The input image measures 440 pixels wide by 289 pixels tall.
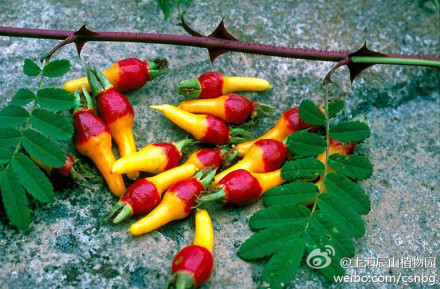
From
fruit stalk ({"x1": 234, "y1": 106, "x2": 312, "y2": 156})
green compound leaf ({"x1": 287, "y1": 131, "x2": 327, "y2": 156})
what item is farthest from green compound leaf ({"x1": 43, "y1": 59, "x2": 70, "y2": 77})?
green compound leaf ({"x1": 287, "y1": 131, "x2": 327, "y2": 156})

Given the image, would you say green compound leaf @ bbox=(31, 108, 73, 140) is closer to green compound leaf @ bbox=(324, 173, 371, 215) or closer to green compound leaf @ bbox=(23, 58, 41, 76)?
green compound leaf @ bbox=(23, 58, 41, 76)

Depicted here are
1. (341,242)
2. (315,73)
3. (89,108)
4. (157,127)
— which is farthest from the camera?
(315,73)

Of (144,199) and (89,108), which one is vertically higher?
(89,108)

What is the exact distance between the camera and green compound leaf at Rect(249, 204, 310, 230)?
1.55 metres

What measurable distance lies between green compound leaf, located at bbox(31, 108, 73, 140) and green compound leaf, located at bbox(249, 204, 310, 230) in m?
0.58

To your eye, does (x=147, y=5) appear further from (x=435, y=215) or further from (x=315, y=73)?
(x=435, y=215)

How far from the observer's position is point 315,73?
2.21m

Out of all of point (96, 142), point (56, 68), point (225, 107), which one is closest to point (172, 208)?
point (96, 142)

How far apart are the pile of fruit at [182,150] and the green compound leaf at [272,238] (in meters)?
0.13

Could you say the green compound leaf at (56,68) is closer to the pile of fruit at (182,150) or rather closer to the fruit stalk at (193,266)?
the pile of fruit at (182,150)

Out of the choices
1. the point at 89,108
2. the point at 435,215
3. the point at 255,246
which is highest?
the point at 89,108

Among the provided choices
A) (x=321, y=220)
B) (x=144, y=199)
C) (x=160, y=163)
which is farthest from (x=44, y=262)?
(x=321, y=220)

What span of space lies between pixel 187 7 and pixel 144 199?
98 centimetres

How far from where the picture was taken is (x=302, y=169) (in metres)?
1.66
